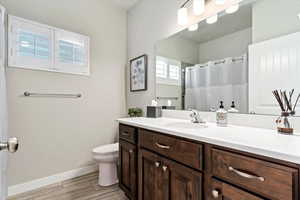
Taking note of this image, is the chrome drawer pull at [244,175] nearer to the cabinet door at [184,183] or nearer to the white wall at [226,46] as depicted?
the cabinet door at [184,183]

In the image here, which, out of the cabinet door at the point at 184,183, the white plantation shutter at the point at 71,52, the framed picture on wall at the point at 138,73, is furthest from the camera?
the framed picture on wall at the point at 138,73

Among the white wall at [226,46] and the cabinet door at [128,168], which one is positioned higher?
the white wall at [226,46]

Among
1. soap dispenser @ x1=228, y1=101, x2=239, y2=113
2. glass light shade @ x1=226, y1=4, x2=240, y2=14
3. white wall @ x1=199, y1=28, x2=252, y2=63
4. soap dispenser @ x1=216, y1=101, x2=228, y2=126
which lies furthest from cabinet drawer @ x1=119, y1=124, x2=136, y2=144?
glass light shade @ x1=226, y1=4, x2=240, y2=14

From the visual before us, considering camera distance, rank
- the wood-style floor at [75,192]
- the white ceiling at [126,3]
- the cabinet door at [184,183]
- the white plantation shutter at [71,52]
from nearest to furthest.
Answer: the cabinet door at [184,183]
the wood-style floor at [75,192]
the white plantation shutter at [71,52]
the white ceiling at [126,3]

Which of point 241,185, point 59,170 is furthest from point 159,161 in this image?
point 59,170

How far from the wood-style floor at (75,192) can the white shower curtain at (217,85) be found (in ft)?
4.31

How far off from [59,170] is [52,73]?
1285mm

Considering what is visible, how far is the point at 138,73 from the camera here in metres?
2.40

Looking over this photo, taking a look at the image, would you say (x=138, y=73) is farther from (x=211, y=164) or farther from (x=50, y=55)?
(x=211, y=164)

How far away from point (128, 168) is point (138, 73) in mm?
1371

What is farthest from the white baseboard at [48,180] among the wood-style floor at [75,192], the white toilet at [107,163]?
the white toilet at [107,163]

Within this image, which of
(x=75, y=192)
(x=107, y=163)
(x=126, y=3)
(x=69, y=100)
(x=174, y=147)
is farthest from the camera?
(x=126, y=3)

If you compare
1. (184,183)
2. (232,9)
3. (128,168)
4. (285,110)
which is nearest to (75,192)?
(128,168)

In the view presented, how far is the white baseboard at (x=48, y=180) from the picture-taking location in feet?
5.86
